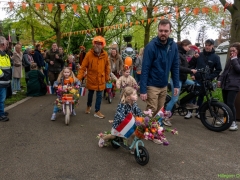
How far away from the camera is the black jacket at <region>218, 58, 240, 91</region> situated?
16.8 ft

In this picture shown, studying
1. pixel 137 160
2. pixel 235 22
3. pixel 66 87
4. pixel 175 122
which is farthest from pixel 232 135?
pixel 235 22

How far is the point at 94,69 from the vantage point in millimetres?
6094

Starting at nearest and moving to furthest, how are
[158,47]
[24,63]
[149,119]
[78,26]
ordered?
[149,119] → [158,47] → [24,63] → [78,26]

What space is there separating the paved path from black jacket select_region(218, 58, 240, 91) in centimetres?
100

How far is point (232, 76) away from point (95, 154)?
3.38 meters

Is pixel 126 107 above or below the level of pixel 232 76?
below

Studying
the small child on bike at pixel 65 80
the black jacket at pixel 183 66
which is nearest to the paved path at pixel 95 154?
the small child on bike at pixel 65 80

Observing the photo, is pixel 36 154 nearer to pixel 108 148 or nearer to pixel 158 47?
pixel 108 148

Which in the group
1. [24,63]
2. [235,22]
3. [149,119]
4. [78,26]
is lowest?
[149,119]

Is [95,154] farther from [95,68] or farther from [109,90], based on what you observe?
[109,90]

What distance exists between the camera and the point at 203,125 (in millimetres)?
5770

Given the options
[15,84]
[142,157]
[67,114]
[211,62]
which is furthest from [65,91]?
[15,84]

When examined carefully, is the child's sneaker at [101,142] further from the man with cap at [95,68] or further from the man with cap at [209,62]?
the man with cap at [209,62]

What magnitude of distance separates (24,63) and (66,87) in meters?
5.11
